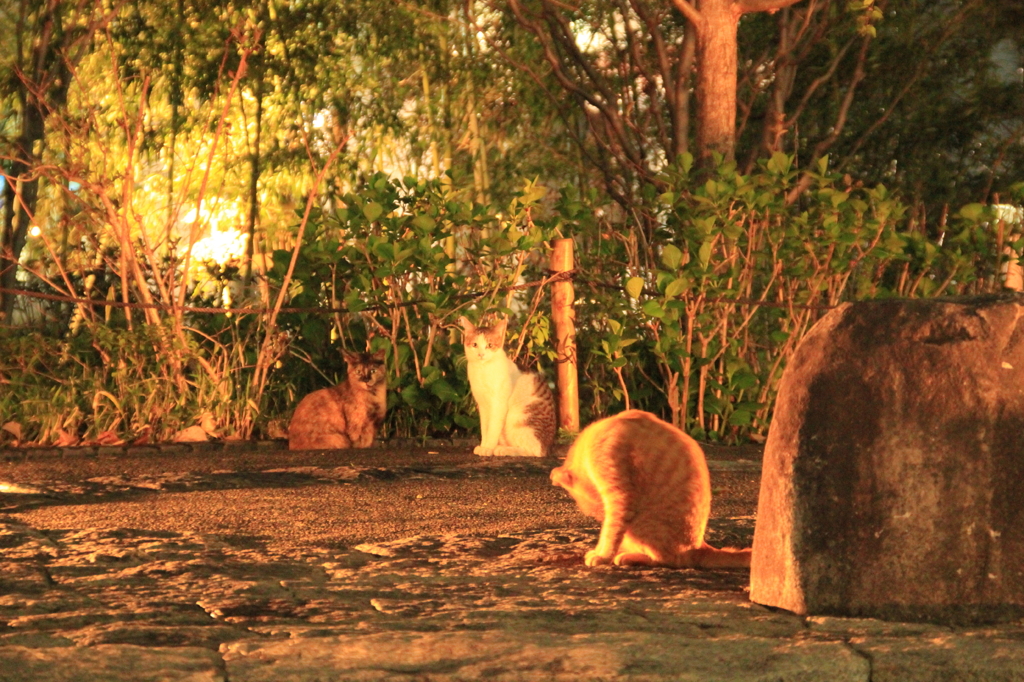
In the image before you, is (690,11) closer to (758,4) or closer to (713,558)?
(758,4)

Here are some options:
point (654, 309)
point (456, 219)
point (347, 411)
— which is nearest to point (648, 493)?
point (654, 309)

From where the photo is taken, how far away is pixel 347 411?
8.39m

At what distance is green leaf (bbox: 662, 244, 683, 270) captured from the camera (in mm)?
8250

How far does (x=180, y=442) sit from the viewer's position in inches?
336

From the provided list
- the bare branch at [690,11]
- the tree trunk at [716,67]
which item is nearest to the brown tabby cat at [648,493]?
the tree trunk at [716,67]

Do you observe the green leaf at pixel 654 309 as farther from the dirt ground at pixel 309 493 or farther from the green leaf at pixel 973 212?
the green leaf at pixel 973 212

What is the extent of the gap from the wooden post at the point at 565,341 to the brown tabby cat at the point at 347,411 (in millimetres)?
1241

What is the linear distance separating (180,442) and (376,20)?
18.5 ft


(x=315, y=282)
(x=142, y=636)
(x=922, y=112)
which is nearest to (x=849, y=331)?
(x=142, y=636)

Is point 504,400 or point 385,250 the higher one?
point 385,250

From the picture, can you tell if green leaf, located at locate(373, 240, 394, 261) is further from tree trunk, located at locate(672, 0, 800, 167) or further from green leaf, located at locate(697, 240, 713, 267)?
tree trunk, located at locate(672, 0, 800, 167)

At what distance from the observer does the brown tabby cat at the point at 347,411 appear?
27.3ft

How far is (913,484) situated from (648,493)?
86 centimetres

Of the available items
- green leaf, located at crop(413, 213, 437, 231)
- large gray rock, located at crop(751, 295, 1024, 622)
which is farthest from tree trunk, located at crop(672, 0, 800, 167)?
large gray rock, located at crop(751, 295, 1024, 622)
